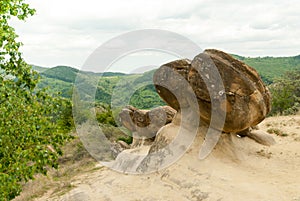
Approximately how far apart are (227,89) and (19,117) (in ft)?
21.8

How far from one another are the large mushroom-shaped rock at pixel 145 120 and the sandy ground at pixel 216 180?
192 inches

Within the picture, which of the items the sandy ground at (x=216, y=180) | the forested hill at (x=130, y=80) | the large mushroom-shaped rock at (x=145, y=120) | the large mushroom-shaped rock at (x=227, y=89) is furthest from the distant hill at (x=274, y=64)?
the large mushroom-shaped rock at (x=227, y=89)

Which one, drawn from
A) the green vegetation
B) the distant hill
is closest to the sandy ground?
the green vegetation

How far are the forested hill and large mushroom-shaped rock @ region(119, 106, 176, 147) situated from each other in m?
2.28

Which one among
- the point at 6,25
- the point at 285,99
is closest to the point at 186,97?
the point at 6,25

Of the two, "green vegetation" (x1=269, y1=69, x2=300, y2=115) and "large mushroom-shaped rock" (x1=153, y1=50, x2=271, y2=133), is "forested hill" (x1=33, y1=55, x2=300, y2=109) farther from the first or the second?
"green vegetation" (x1=269, y1=69, x2=300, y2=115)

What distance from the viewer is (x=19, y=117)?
20.2 feet

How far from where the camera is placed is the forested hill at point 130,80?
27.1 meters

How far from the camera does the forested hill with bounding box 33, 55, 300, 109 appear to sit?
1067 inches

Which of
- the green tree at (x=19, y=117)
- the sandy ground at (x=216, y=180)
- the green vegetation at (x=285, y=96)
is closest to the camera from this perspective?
the green tree at (x=19, y=117)

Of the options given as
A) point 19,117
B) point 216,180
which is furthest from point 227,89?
point 19,117

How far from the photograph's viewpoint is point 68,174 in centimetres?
1666

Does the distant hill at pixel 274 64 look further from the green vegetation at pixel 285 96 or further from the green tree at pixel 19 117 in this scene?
the green tree at pixel 19 117

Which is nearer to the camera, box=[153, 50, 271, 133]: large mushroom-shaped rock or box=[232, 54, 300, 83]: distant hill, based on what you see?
box=[153, 50, 271, 133]: large mushroom-shaped rock
